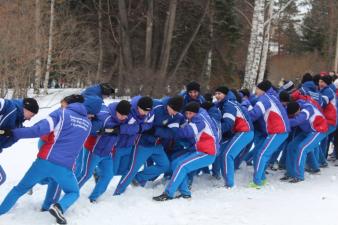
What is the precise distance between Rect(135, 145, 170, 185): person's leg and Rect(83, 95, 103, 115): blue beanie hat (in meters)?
1.39

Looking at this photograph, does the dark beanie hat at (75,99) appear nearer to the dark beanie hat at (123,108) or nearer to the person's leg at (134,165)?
the dark beanie hat at (123,108)

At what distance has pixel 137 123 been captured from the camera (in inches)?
291

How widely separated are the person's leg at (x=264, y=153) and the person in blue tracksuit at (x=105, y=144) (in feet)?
8.69

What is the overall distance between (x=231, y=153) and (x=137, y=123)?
6.50ft

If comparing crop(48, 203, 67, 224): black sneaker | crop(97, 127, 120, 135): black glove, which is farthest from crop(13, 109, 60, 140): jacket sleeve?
crop(97, 127, 120, 135): black glove

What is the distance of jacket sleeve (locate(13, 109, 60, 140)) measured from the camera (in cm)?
581

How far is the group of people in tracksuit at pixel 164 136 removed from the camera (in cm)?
609

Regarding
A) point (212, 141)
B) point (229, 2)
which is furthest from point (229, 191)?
point (229, 2)

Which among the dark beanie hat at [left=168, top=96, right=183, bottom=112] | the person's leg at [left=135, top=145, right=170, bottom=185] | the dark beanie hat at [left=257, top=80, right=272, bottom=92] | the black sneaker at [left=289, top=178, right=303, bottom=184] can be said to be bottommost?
the black sneaker at [left=289, top=178, right=303, bottom=184]

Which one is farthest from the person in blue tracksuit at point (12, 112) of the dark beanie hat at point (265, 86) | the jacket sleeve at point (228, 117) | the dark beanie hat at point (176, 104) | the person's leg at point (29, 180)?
the dark beanie hat at point (265, 86)

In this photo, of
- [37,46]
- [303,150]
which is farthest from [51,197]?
[37,46]

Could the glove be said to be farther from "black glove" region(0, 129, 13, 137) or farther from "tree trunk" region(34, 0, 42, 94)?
"tree trunk" region(34, 0, 42, 94)

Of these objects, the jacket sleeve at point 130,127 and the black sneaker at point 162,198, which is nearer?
the jacket sleeve at point 130,127

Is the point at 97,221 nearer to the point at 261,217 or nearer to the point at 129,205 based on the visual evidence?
the point at 129,205
